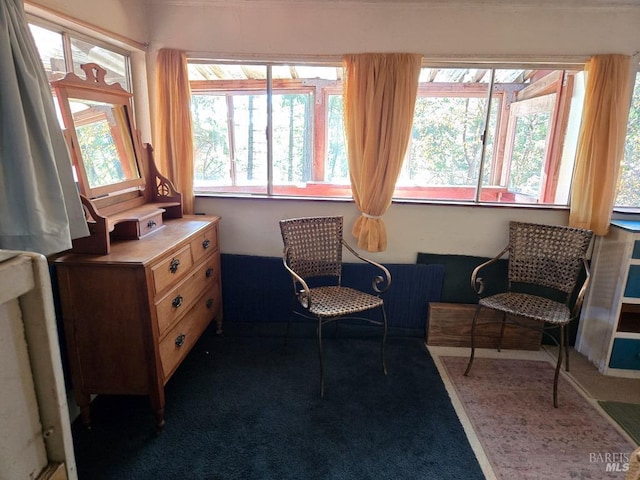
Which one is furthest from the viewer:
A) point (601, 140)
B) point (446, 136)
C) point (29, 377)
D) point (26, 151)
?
point (446, 136)

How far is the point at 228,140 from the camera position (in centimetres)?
262

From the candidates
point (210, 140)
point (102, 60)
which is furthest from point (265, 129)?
point (102, 60)

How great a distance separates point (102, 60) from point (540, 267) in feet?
9.83

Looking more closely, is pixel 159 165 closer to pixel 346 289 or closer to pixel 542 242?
pixel 346 289

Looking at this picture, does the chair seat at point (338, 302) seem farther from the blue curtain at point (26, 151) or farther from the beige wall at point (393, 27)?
the beige wall at point (393, 27)

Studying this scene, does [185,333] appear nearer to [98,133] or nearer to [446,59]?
[98,133]

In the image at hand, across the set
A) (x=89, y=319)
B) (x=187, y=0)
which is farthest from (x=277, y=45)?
(x=89, y=319)

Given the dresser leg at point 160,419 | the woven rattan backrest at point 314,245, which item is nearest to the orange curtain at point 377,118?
the woven rattan backrest at point 314,245

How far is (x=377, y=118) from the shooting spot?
2359 mm

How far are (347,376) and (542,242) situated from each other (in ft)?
4.94

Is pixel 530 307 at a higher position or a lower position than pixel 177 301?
lower

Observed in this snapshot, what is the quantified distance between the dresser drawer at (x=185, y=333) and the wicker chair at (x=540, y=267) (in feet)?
5.39

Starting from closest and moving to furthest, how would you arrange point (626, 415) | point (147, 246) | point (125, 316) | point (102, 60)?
point (125, 316) → point (147, 246) → point (626, 415) → point (102, 60)

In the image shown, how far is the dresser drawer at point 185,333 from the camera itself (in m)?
1.78
